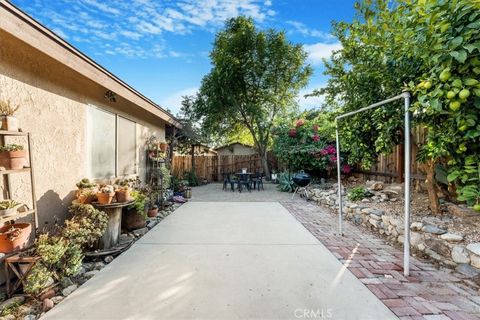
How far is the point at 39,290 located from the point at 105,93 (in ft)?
11.3

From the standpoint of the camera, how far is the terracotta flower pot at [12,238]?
215cm

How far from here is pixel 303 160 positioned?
9.28 meters

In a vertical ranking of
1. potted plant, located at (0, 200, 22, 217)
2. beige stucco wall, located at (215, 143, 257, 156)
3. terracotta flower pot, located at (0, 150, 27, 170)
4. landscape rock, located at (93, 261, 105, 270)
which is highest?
beige stucco wall, located at (215, 143, 257, 156)

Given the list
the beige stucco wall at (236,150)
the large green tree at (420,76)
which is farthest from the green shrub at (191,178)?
the large green tree at (420,76)

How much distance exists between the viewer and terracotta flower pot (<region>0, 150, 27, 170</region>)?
2.26m

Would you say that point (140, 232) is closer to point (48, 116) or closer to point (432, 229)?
point (48, 116)

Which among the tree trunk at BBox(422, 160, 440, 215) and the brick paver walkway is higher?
the tree trunk at BBox(422, 160, 440, 215)

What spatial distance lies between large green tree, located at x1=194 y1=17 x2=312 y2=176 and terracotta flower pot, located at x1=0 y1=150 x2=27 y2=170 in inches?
405

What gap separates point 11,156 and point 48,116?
0.97 metres

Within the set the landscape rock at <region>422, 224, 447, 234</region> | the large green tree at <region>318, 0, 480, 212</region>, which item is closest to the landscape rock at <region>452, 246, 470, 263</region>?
the landscape rock at <region>422, 224, 447, 234</region>

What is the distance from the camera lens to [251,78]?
40.1ft

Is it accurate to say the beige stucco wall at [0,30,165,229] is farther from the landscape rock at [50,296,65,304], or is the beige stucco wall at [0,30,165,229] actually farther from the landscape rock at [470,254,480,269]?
the landscape rock at [470,254,480,269]

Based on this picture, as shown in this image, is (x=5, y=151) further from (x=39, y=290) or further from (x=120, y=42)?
(x=120, y=42)

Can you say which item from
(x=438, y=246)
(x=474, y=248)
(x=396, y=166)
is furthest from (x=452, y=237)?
(x=396, y=166)
